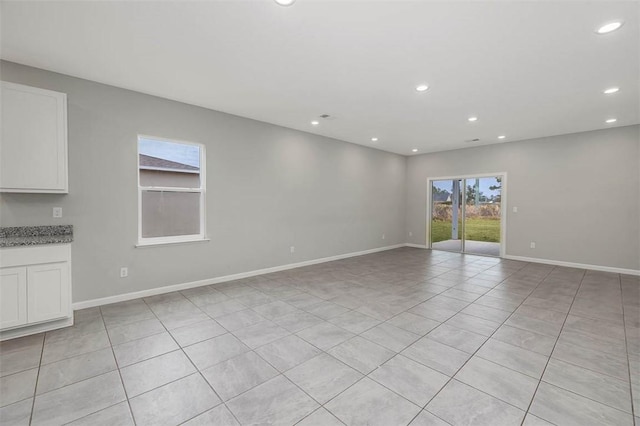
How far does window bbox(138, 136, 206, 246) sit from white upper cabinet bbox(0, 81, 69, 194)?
2.91ft

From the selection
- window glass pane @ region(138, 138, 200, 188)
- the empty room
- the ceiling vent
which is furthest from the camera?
the ceiling vent

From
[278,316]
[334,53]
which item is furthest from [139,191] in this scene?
[334,53]

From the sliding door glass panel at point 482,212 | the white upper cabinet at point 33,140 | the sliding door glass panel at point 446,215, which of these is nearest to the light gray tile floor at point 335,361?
the white upper cabinet at point 33,140

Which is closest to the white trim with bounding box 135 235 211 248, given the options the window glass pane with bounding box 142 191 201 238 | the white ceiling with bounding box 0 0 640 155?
the window glass pane with bounding box 142 191 201 238

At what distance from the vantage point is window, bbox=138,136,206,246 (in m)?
3.95

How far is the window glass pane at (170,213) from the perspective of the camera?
13.1 ft

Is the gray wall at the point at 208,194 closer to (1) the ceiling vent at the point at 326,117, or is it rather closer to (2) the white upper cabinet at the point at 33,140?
(2) the white upper cabinet at the point at 33,140

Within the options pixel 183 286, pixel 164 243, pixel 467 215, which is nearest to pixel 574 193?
pixel 467 215

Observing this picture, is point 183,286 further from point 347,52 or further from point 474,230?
point 474,230

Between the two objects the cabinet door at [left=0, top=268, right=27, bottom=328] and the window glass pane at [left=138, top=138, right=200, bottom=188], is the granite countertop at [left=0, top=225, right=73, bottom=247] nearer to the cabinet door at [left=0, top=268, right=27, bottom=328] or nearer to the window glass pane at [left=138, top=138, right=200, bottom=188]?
the cabinet door at [left=0, top=268, right=27, bottom=328]

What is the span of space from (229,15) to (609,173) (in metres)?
7.27

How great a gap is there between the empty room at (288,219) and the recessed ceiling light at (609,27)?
5 centimetres

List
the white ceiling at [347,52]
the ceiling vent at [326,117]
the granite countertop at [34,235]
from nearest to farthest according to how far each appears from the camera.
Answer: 1. the white ceiling at [347,52]
2. the granite countertop at [34,235]
3. the ceiling vent at [326,117]

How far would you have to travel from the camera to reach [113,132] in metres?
3.58
